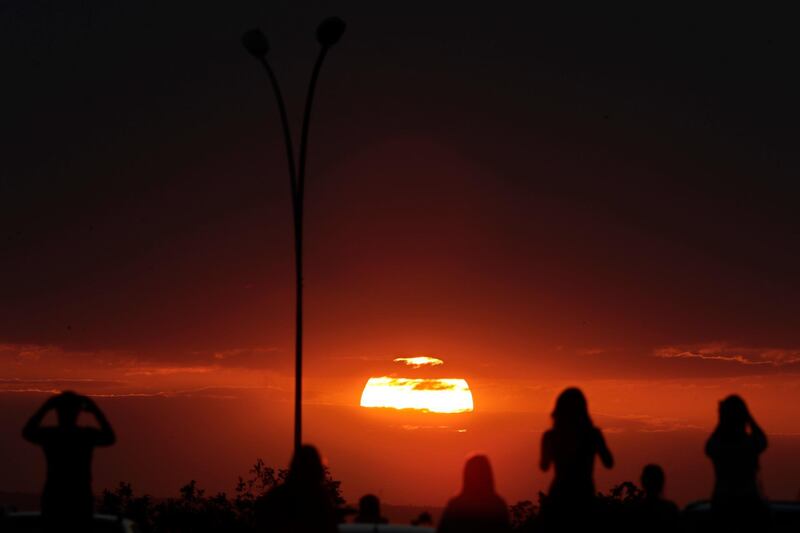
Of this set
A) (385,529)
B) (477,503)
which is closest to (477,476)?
(477,503)

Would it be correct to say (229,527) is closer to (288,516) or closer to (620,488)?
(620,488)

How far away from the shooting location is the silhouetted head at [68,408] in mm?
10859

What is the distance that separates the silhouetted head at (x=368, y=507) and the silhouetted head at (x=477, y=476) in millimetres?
1995

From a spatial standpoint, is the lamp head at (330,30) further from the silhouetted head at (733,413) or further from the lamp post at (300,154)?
Answer: the silhouetted head at (733,413)

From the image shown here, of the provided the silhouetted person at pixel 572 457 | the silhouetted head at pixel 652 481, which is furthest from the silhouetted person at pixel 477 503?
the silhouetted head at pixel 652 481

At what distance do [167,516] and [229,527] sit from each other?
2232 millimetres

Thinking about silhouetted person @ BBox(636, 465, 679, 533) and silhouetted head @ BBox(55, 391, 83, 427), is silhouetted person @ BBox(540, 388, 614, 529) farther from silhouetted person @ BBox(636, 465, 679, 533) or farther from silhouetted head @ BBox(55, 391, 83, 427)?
silhouetted head @ BBox(55, 391, 83, 427)

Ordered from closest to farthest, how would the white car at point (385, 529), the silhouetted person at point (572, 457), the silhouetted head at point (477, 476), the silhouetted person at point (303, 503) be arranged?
the white car at point (385, 529)
the silhouetted head at point (477, 476)
the silhouetted person at point (303, 503)
the silhouetted person at point (572, 457)

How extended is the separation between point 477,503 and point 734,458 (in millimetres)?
2813

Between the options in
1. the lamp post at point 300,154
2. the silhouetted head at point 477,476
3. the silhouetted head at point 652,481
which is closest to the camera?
the silhouetted head at point 477,476

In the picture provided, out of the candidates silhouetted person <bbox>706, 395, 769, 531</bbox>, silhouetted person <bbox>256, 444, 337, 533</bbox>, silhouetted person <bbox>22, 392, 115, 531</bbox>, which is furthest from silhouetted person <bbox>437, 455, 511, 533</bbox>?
silhouetted person <bbox>22, 392, 115, 531</bbox>

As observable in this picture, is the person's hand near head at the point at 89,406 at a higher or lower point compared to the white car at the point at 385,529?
higher

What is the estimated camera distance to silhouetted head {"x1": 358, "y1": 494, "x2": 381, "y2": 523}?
11.8 meters

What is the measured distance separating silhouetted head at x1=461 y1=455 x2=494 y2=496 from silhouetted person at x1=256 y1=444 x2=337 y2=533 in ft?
4.08
